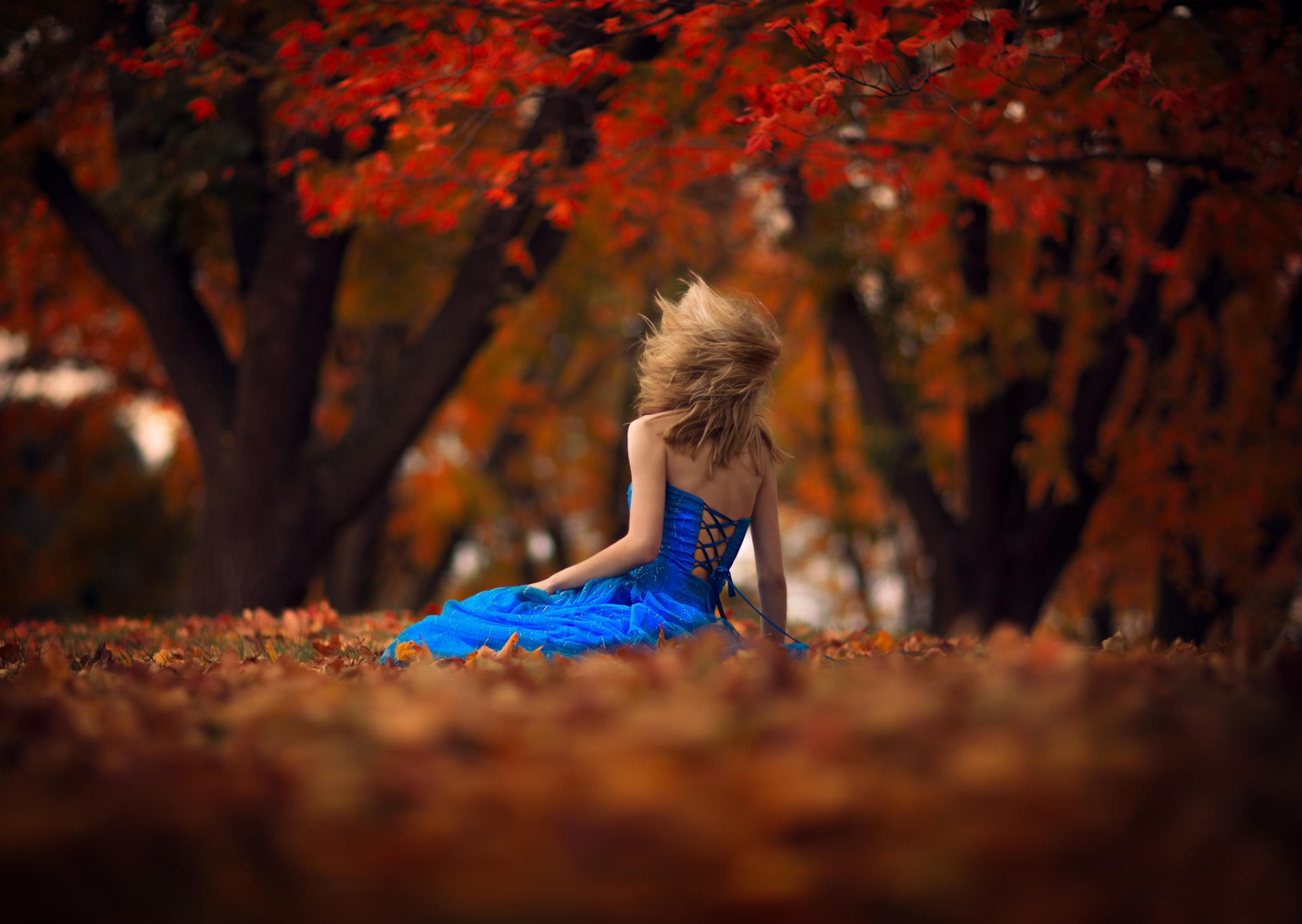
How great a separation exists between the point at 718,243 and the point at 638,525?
9.42m

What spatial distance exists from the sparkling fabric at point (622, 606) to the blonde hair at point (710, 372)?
10.6 inches

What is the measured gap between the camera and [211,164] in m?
6.26

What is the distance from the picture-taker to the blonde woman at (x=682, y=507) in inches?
149

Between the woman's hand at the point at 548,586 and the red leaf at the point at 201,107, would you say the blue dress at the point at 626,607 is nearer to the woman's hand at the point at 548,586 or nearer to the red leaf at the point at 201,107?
the woman's hand at the point at 548,586

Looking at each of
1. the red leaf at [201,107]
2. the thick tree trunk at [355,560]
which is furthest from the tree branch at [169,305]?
the thick tree trunk at [355,560]

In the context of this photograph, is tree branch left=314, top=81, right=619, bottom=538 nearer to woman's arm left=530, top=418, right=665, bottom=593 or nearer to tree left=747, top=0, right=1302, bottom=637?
tree left=747, top=0, right=1302, bottom=637

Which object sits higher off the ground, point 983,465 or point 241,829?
point 241,829

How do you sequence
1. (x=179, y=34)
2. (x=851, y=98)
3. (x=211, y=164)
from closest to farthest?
1. (x=179, y=34)
2. (x=851, y=98)
3. (x=211, y=164)

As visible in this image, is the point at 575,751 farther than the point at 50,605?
No

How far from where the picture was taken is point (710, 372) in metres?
3.99

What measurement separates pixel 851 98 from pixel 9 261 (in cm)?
796

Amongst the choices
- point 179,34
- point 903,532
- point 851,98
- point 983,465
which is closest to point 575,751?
point 179,34

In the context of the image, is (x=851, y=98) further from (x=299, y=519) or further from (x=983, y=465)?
(x=299, y=519)

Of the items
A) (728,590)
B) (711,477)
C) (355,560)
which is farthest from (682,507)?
(355,560)
